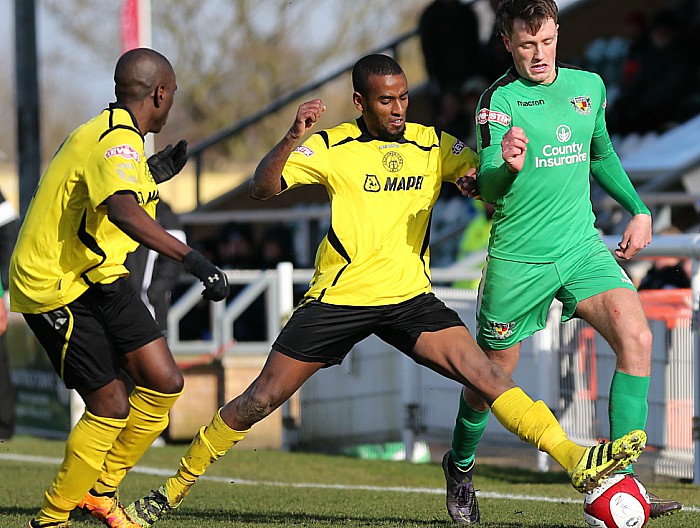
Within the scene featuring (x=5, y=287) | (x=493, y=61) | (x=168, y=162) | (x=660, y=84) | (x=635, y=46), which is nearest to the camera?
(x=168, y=162)

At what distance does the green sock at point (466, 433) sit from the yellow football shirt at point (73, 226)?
5.94 ft

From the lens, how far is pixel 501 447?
34.5 ft

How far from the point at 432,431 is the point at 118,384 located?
5063 millimetres

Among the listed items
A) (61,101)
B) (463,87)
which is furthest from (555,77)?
(61,101)

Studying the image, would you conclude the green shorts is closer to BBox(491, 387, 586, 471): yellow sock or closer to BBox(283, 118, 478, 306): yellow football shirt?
BBox(283, 118, 478, 306): yellow football shirt

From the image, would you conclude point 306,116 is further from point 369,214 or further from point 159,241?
point 159,241

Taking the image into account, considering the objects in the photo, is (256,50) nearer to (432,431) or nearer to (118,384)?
(432,431)

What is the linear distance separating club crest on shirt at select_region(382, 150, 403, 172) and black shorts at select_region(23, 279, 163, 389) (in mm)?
1348

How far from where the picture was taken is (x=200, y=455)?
649 centimetres

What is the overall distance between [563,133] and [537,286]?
2.33ft

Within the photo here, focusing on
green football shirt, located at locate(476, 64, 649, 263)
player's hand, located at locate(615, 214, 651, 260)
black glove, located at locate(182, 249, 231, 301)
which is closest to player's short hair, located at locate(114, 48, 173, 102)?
black glove, located at locate(182, 249, 231, 301)

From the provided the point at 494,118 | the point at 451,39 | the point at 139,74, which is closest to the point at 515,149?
the point at 494,118

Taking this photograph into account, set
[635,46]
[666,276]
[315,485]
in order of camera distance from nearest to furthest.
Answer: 1. [315,485]
2. [666,276]
3. [635,46]

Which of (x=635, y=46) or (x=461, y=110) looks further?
(x=461, y=110)
